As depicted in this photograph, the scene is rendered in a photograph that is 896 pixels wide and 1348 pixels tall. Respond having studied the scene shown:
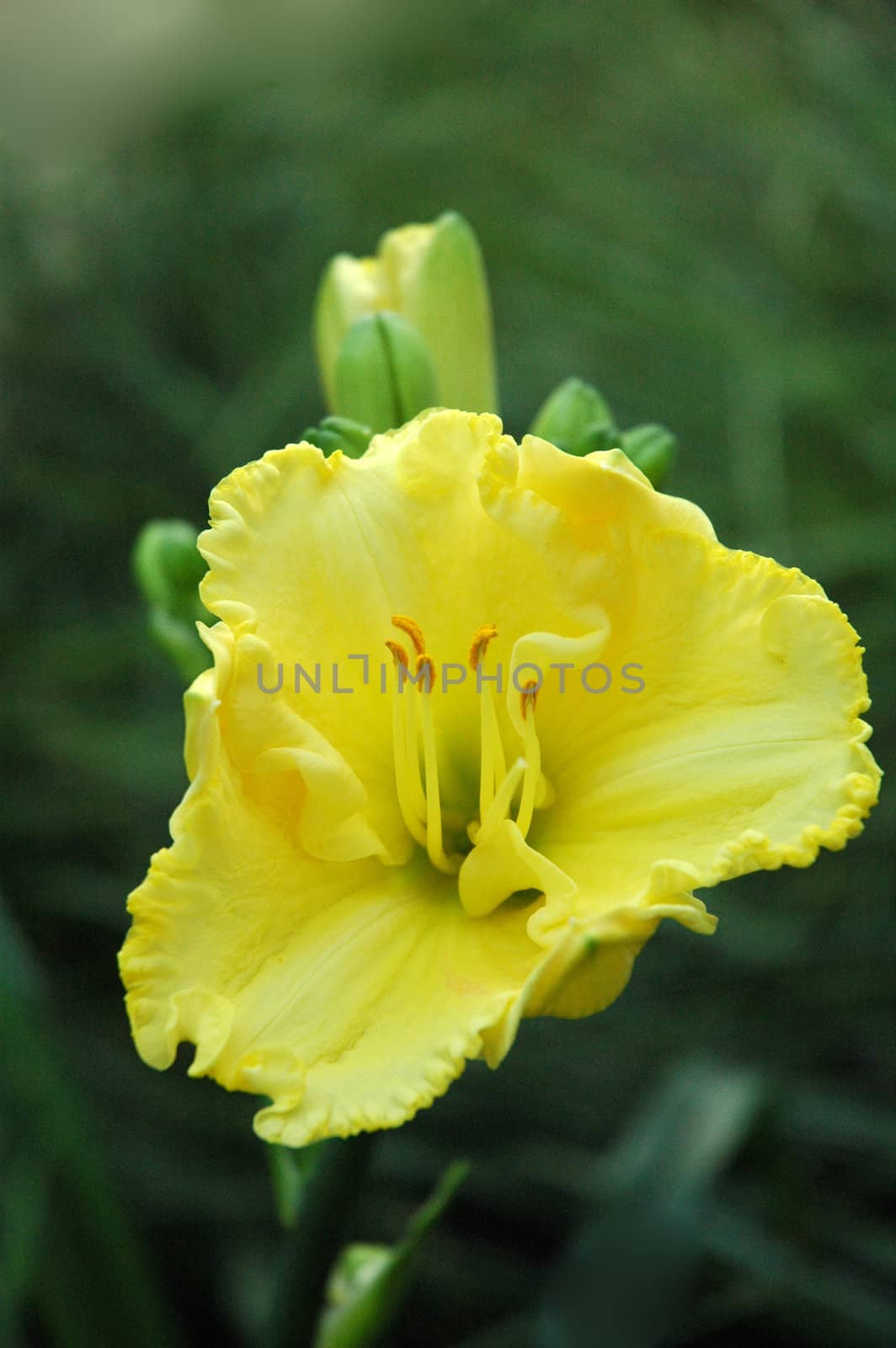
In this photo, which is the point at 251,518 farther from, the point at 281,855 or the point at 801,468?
the point at 801,468

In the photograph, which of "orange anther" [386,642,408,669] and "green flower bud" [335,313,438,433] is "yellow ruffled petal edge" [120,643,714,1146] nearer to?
"orange anther" [386,642,408,669]

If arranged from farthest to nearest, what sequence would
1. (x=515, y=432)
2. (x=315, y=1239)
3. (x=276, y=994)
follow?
(x=515, y=432) < (x=315, y=1239) < (x=276, y=994)

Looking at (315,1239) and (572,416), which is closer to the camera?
(315,1239)

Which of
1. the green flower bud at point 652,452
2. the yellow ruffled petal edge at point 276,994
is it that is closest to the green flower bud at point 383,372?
the green flower bud at point 652,452

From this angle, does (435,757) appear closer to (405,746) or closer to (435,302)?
(405,746)

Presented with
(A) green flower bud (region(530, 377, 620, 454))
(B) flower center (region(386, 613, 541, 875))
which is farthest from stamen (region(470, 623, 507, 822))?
(A) green flower bud (region(530, 377, 620, 454))

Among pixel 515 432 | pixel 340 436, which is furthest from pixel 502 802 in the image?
pixel 515 432
